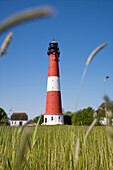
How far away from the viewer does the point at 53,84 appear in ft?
95.5

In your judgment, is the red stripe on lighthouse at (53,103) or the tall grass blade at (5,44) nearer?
the tall grass blade at (5,44)

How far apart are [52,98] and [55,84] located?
2.32 metres

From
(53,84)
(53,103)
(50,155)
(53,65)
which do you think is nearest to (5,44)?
(50,155)

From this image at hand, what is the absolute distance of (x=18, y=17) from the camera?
0.32m

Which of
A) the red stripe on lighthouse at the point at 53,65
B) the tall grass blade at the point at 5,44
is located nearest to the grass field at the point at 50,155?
the tall grass blade at the point at 5,44

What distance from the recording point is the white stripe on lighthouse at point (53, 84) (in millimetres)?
29209

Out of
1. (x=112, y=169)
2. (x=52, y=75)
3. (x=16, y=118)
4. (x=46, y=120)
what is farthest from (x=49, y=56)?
(x=112, y=169)

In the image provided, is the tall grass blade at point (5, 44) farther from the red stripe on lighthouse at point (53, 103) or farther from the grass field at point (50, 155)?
the red stripe on lighthouse at point (53, 103)

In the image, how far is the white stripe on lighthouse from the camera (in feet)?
95.8

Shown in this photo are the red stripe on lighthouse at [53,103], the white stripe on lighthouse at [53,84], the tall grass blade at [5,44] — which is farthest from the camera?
the white stripe on lighthouse at [53,84]

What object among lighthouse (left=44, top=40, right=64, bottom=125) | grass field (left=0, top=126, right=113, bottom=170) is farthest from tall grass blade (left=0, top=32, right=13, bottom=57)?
lighthouse (left=44, top=40, right=64, bottom=125)

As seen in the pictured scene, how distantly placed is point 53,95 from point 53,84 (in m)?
1.78

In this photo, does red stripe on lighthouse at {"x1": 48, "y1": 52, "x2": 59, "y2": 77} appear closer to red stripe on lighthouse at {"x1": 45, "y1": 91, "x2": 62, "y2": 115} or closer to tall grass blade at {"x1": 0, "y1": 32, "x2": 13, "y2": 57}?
red stripe on lighthouse at {"x1": 45, "y1": 91, "x2": 62, "y2": 115}

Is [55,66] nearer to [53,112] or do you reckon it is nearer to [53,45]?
[53,45]
